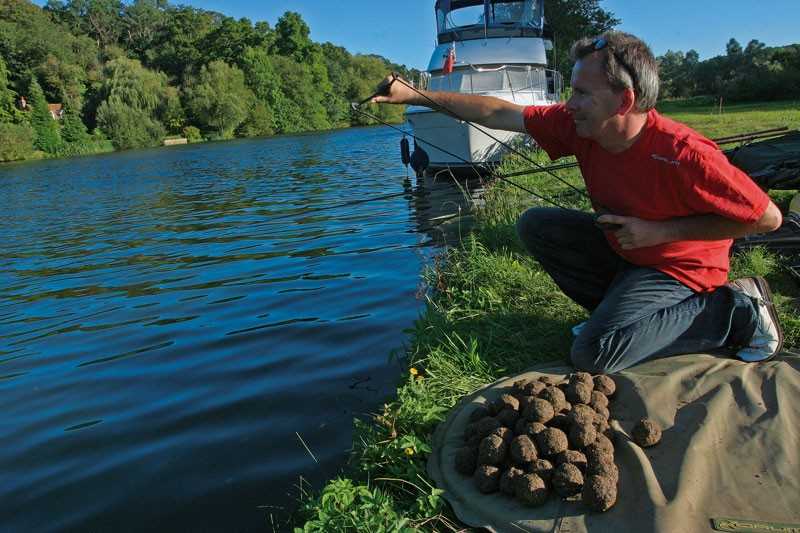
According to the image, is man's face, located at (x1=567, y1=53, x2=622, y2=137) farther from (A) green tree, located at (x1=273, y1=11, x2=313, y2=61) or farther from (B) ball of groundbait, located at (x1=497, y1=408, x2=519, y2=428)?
(A) green tree, located at (x1=273, y1=11, x2=313, y2=61)

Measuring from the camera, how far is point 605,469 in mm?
2338

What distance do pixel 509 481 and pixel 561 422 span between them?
418 millimetres

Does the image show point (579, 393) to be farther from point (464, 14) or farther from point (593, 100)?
point (464, 14)

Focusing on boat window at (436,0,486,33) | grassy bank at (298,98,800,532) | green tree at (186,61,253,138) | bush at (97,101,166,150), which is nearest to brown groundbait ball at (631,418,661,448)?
grassy bank at (298,98,800,532)

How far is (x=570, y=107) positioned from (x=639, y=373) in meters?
1.51

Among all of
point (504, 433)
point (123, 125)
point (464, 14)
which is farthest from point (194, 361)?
point (123, 125)

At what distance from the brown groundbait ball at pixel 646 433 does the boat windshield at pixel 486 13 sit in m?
15.6

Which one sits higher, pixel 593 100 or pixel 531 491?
pixel 593 100

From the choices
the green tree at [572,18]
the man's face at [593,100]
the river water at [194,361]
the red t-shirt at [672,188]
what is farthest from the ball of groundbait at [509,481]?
the green tree at [572,18]

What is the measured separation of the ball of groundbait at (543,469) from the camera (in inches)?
94.6

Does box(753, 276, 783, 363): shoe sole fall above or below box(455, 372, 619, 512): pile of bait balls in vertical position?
above

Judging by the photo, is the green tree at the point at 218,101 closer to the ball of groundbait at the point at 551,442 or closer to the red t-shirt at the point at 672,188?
the red t-shirt at the point at 672,188

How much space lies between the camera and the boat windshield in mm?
16531

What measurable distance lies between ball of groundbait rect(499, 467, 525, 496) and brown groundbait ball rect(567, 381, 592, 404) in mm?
602
